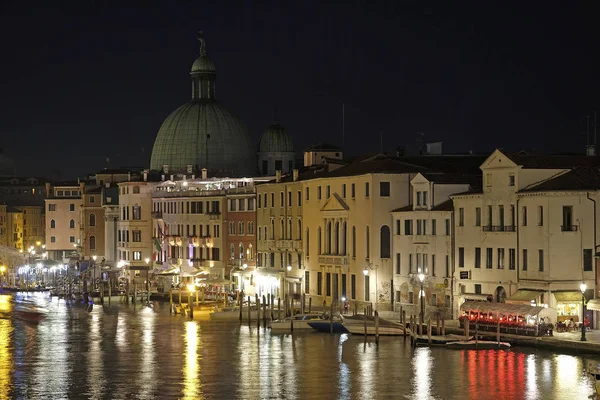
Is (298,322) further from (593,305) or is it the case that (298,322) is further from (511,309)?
(593,305)

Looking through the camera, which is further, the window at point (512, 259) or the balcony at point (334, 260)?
the balcony at point (334, 260)

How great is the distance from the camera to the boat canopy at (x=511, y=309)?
199 feet

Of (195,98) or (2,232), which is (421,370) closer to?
(195,98)

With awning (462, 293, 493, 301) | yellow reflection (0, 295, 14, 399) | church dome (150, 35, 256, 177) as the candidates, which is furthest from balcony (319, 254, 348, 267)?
church dome (150, 35, 256, 177)

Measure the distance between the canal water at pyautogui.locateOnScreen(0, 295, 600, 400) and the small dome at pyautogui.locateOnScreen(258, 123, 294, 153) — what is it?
48945 millimetres

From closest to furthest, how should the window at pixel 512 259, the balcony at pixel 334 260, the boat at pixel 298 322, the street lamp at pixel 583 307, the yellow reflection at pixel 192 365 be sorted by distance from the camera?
the yellow reflection at pixel 192 365
the street lamp at pixel 583 307
the window at pixel 512 259
the boat at pixel 298 322
the balcony at pixel 334 260

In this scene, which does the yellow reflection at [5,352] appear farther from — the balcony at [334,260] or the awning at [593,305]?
the awning at [593,305]

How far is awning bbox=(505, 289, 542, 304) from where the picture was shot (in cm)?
6209

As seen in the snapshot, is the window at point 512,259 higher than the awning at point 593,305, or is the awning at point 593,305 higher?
the window at point 512,259

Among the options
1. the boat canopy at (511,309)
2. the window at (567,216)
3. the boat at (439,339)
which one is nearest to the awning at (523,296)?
the boat canopy at (511,309)

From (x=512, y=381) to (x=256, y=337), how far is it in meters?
19.5

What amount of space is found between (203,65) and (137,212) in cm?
1857

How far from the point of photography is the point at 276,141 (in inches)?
4857

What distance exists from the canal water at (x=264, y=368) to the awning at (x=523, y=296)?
290cm
